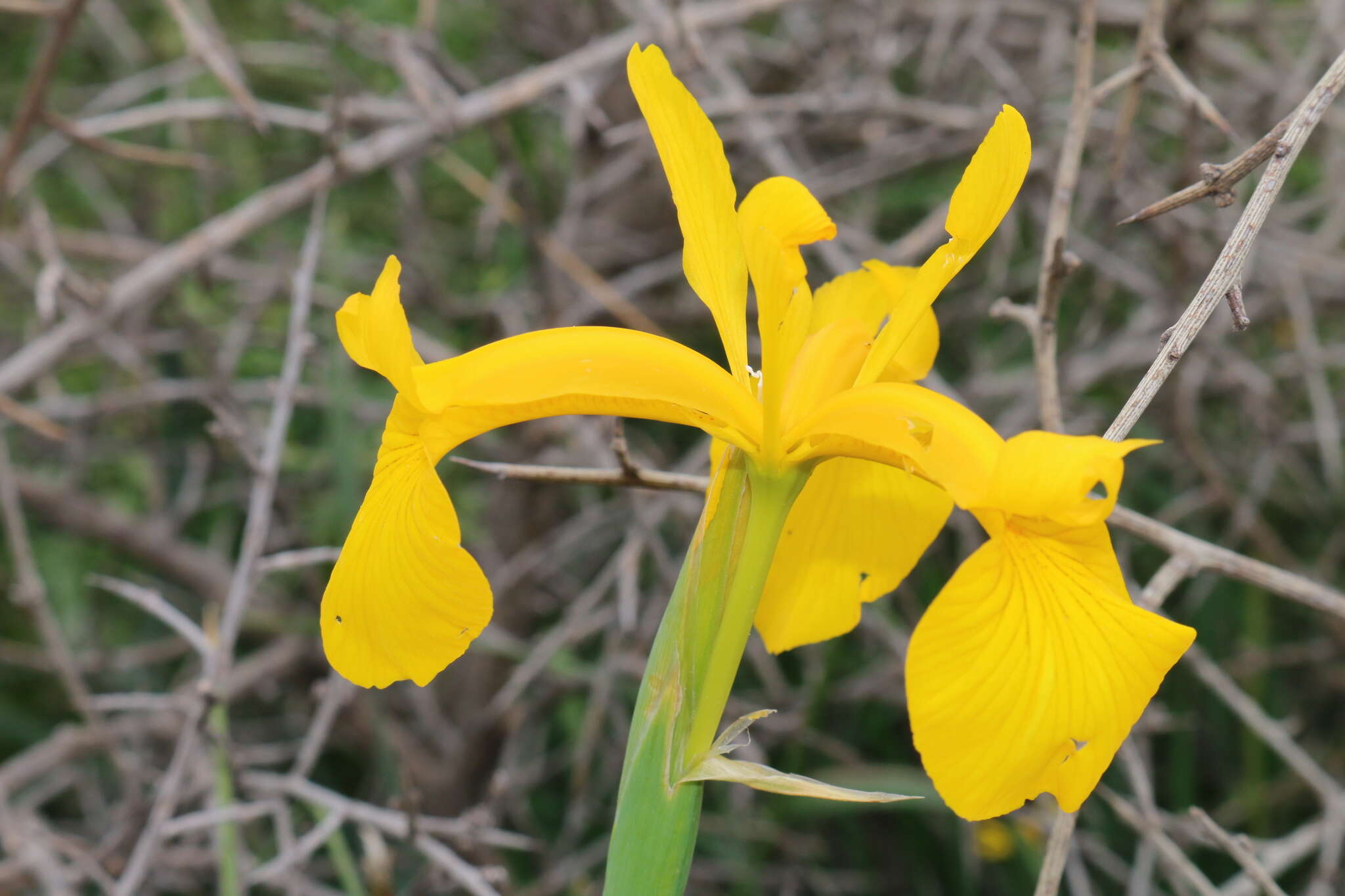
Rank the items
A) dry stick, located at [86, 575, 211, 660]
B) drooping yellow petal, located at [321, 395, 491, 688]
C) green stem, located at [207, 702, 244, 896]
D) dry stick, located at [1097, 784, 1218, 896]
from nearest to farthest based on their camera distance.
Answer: drooping yellow petal, located at [321, 395, 491, 688]
dry stick, located at [1097, 784, 1218, 896]
green stem, located at [207, 702, 244, 896]
dry stick, located at [86, 575, 211, 660]

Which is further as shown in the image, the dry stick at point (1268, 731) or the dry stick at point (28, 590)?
the dry stick at point (28, 590)

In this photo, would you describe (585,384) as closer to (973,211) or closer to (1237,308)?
(973,211)

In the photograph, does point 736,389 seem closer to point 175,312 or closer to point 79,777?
point 175,312

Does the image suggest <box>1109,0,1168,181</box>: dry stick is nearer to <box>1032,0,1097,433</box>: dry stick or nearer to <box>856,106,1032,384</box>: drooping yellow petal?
<box>1032,0,1097,433</box>: dry stick

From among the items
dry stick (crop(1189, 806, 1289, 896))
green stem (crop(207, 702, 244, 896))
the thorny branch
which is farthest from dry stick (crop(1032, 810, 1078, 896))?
green stem (crop(207, 702, 244, 896))

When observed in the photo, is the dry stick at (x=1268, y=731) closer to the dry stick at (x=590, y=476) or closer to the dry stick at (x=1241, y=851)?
the dry stick at (x=1241, y=851)

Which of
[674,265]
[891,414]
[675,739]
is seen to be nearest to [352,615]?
[675,739]

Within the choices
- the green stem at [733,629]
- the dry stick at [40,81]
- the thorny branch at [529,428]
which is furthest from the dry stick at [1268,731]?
the dry stick at [40,81]

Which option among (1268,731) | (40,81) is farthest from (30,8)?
(1268,731)
